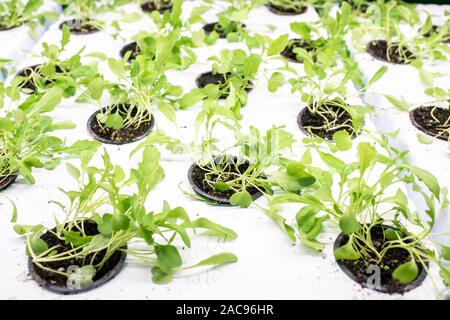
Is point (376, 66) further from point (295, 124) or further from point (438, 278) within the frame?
point (438, 278)

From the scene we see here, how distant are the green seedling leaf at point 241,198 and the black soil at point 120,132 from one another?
0.31 m

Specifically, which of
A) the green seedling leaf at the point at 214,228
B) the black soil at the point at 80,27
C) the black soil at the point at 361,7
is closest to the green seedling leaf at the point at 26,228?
the green seedling leaf at the point at 214,228

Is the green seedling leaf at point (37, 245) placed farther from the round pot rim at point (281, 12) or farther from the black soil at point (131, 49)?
the round pot rim at point (281, 12)

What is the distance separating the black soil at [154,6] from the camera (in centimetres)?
161

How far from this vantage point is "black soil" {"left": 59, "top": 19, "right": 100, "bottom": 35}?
4.77 ft

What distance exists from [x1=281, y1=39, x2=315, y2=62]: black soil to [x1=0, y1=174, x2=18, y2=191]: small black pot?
0.79 meters

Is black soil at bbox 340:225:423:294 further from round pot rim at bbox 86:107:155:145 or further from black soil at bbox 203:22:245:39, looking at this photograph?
black soil at bbox 203:22:245:39

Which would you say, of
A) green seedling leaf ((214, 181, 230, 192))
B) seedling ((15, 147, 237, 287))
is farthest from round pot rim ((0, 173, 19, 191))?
→ green seedling leaf ((214, 181, 230, 192))

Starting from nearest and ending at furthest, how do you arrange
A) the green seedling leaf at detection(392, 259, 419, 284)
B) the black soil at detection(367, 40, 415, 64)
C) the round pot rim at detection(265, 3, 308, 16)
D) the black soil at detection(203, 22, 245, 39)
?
the green seedling leaf at detection(392, 259, 419, 284)
the black soil at detection(367, 40, 415, 64)
the black soil at detection(203, 22, 245, 39)
the round pot rim at detection(265, 3, 308, 16)

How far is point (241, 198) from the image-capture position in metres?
0.77

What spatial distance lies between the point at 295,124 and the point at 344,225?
418mm

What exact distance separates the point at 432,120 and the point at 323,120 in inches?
9.7

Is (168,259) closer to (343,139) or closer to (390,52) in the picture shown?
(343,139)

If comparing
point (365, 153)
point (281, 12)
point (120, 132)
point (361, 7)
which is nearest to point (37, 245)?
point (120, 132)
